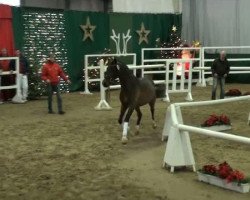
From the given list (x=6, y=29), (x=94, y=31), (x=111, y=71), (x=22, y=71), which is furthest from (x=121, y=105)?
(x=94, y=31)

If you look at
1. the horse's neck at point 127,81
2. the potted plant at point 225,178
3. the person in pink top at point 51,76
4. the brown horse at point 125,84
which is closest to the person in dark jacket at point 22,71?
the person in pink top at point 51,76

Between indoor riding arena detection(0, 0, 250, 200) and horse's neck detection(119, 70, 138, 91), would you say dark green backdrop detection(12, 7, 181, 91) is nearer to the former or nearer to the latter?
indoor riding arena detection(0, 0, 250, 200)

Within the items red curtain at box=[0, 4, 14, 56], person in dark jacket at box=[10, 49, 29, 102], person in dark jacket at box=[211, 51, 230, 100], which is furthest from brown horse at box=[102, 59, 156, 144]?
red curtain at box=[0, 4, 14, 56]

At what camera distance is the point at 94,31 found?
20812 mm

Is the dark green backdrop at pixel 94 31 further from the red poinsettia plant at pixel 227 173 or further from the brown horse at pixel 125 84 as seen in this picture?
the red poinsettia plant at pixel 227 173

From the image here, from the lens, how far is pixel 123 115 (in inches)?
425

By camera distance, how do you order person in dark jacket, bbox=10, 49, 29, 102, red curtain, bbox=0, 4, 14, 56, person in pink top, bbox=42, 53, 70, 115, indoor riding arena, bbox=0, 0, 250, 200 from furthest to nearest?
red curtain, bbox=0, 4, 14, 56 → person in dark jacket, bbox=10, 49, 29, 102 → person in pink top, bbox=42, 53, 70, 115 → indoor riding arena, bbox=0, 0, 250, 200

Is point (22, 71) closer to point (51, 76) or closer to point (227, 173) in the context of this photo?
point (51, 76)

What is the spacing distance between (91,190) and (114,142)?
323 cm

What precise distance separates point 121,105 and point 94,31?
30.2ft

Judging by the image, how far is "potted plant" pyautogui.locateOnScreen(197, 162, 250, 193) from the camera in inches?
268

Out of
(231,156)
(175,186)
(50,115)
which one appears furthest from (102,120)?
(175,186)

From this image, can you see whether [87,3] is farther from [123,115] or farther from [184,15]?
[123,115]

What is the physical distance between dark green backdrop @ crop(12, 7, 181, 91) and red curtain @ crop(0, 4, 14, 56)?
232mm
